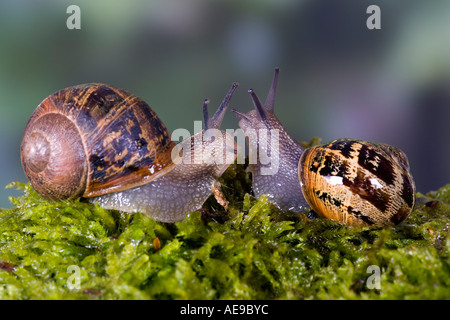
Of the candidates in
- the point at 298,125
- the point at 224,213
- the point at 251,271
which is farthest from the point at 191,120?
the point at 251,271

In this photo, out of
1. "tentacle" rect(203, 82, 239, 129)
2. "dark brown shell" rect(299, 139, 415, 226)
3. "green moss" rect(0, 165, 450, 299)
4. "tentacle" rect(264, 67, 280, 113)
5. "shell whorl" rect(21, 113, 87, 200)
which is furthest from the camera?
"tentacle" rect(264, 67, 280, 113)

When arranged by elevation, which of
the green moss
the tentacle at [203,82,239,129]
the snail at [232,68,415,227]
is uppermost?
the tentacle at [203,82,239,129]

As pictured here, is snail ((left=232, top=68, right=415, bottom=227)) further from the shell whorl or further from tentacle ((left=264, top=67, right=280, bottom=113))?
the shell whorl

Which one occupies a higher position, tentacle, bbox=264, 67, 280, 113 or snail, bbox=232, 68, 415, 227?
tentacle, bbox=264, 67, 280, 113

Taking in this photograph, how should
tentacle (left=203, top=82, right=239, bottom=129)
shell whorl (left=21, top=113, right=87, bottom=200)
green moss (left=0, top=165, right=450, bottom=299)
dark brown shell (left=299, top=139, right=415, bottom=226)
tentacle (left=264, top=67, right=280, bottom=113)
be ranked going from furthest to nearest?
tentacle (left=264, top=67, right=280, bottom=113) → tentacle (left=203, top=82, right=239, bottom=129) → shell whorl (left=21, top=113, right=87, bottom=200) → dark brown shell (left=299, top=139, right=415, bottom=226) → green moss (left=0, top=165, right=450, bottom=299)

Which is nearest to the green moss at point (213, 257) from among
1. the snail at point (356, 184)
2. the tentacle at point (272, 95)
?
the snail at point (356, 184)

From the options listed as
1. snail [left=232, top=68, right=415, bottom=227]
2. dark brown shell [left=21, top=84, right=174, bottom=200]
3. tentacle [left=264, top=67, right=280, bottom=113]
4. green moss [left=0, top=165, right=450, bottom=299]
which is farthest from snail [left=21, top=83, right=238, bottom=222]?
tentacle [left=264, top=67, right=280, bottom=113]

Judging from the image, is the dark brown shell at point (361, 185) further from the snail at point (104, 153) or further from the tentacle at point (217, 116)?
the tentacle at point (217, 116)

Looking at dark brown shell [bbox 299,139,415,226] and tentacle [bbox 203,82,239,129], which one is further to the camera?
tentacle [bbox 203,82,239,129]
